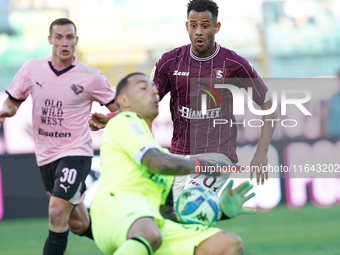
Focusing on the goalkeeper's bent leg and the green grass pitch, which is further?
the green grass pitch

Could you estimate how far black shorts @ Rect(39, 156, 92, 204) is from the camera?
5.68 metres

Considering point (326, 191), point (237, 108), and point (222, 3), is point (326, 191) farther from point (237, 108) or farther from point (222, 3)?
point (222, 3)

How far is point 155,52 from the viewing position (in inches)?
515

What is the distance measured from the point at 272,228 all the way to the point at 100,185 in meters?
6.48

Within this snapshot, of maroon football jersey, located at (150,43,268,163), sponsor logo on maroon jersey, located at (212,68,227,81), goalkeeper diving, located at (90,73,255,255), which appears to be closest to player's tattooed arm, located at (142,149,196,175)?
goalkeeper diving, located at (90,73,255,255)

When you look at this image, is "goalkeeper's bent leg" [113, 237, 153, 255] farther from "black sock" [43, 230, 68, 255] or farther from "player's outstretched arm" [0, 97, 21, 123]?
"player's outstretched arm" [0, 97, 21, 123]

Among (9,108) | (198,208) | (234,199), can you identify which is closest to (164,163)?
(198,208)

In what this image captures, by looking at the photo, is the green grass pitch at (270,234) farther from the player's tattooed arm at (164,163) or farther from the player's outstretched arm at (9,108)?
the player's tattooed arm at (164,163)

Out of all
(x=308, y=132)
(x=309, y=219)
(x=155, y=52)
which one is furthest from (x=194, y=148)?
(x=155, y=52)

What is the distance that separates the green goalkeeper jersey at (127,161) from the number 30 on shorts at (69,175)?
2210 mm

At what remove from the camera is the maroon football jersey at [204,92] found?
537 centimetres

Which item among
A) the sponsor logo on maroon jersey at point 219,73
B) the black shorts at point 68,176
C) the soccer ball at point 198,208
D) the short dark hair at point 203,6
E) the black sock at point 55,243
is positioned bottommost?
the black sock at point 55,243

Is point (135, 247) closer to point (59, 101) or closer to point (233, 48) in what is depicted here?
point (59, 101)

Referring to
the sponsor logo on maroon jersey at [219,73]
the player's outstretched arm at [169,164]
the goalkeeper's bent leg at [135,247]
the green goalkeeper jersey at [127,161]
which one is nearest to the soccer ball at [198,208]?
the green goalkeeper jersey at [127,161]
